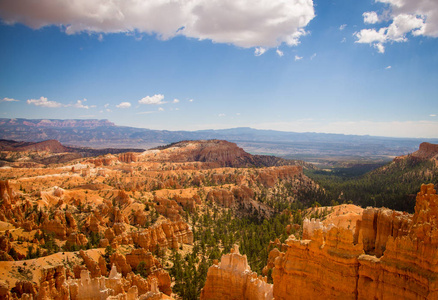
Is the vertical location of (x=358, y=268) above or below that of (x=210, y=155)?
above

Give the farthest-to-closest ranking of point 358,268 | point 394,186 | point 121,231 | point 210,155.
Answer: point 210,155 → point 394,186 → point 121,231 → point 358,268

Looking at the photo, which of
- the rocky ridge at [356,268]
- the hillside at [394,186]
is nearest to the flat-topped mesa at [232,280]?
the rocky ridge at [356,268]

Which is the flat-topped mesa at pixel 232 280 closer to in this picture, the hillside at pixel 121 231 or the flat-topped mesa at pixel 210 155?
the hillside at pixel 121 231

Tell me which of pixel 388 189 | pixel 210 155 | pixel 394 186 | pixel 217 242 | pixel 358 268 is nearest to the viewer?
pixel 358 268

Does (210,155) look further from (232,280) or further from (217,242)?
(232,280)

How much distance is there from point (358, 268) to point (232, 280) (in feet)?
38.7

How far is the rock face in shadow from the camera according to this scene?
14.7 metres

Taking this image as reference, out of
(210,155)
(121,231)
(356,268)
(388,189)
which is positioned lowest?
(388,189)

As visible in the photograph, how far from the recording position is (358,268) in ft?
55.8

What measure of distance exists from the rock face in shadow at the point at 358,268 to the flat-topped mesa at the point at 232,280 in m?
4.22

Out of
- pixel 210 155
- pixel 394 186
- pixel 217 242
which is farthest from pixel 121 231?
pixel 210 155

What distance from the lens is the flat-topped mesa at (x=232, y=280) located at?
24.4 m

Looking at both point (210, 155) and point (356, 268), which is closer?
point (356, 268)

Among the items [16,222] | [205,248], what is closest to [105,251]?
[16,222]
